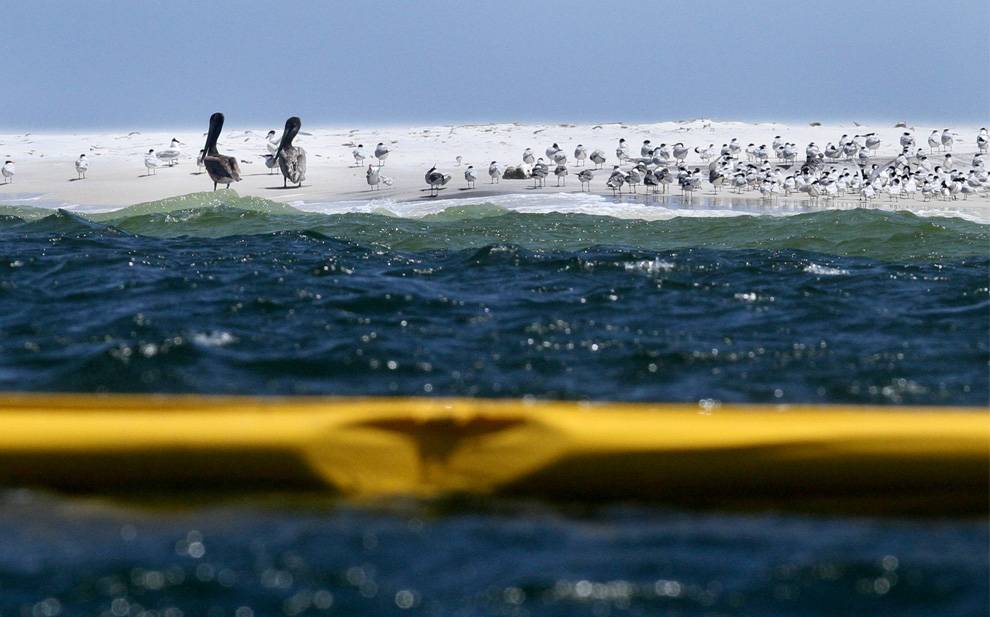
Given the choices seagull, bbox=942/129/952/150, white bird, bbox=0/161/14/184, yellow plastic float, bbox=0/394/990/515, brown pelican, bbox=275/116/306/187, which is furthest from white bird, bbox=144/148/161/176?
yellow plastic float, bbox=0/394/990/515

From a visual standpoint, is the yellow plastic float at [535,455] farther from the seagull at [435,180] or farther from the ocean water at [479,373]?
the seagull at [435,180]

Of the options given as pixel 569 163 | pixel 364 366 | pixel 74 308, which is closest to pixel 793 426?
pixel 364 366

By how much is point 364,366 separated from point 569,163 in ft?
87.4

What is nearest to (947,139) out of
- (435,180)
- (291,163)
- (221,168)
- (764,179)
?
(764,179)

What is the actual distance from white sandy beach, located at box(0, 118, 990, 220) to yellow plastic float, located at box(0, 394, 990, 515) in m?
14.6

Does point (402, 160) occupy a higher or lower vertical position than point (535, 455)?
higher

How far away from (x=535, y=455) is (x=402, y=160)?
90.4ft

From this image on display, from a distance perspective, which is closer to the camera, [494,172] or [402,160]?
[494,172]

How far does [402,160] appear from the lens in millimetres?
30312

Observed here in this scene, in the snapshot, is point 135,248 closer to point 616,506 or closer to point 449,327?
point 449,327

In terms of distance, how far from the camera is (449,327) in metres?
6.03

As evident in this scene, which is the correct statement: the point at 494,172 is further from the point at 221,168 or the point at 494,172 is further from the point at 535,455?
the point at 535,455

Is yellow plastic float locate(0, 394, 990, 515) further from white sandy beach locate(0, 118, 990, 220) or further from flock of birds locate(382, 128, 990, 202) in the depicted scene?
flock of birds locate(382, 128, 990, 202)

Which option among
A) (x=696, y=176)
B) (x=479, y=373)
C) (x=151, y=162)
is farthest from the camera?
(x=151, y=162)
